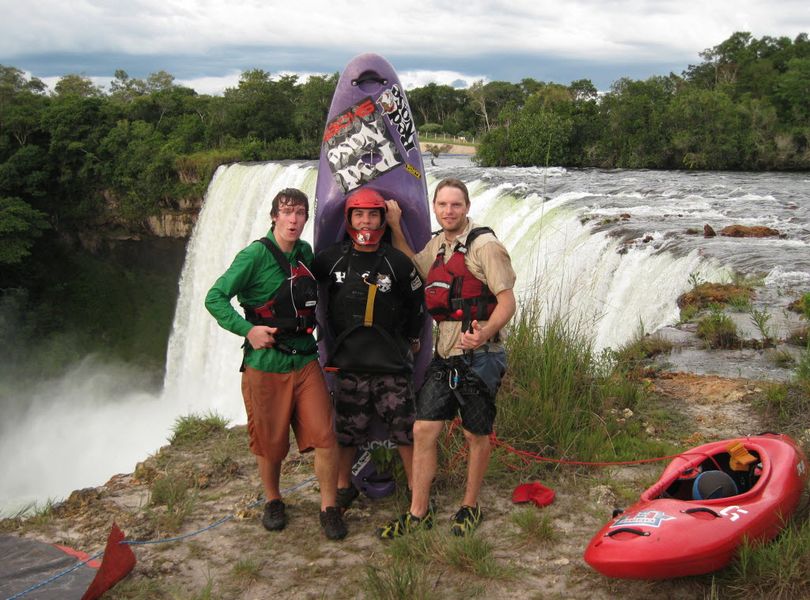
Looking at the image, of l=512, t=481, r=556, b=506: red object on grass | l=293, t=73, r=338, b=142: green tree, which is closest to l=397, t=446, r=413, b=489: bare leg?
l=512, t=481, r=556, b=506: red object on grass

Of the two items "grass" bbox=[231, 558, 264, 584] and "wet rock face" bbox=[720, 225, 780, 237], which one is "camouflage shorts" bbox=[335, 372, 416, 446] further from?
"wet rock face" bbox=[720, 225, 780, 237]

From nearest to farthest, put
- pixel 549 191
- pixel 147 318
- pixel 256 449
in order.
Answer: pixel 256 449 < pixel 549 191 < pixel 147 318

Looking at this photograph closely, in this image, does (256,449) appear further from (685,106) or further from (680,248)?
(685,106)

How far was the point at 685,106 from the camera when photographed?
2388 cm

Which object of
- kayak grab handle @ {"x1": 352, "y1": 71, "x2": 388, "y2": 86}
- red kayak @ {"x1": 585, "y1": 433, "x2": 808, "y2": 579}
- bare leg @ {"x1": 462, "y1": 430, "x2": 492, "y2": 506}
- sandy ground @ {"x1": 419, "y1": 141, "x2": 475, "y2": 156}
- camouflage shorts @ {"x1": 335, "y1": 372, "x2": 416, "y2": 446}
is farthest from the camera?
sandy ground @ {"x1": 419, "y1": 141, "x2": 475, "y2": 156}

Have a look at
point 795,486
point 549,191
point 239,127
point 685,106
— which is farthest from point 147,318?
point 795,486

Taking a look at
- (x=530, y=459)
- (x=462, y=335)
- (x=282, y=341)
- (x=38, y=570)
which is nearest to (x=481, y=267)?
(x=462, y=335)

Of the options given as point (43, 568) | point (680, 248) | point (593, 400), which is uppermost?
point (680, 248)

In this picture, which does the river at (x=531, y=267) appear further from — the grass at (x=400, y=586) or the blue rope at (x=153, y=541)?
the grass at (x=400, y=586)

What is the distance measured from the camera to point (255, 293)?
10.5 ft

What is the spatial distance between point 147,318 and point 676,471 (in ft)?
85.2

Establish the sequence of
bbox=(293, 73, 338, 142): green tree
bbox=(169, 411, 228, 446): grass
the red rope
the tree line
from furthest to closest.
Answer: bbox=(293, 73, 338, 142): green tree < the tree line < bbox=(169, 411, 228, 446): grass < the red rope

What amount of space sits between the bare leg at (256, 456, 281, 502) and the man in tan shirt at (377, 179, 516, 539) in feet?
2.09

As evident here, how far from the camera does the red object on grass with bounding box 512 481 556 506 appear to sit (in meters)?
3.49
